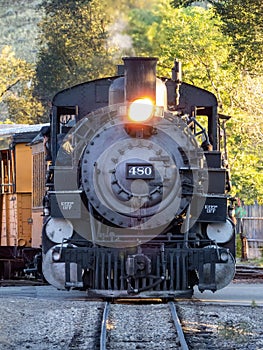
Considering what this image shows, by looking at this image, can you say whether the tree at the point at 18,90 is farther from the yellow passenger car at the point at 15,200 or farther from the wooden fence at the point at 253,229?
the yellow passenger car at the point at 15,200

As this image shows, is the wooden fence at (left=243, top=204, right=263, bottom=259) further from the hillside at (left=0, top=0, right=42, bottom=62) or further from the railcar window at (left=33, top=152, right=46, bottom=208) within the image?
the railcar window at (left=33, top=152, right=46, bottom=208)

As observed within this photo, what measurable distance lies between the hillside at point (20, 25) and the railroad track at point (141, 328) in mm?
23861

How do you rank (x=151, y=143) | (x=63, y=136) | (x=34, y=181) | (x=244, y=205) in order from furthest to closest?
(x=244, y=205)
(x=34, y=181)
(x=63, y=136)
(x=151, y=143)

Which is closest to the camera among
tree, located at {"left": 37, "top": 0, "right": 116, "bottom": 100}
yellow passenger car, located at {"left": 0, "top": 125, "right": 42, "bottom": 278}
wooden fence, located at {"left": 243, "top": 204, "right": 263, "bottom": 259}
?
yellow passenger car, located at {"left": 0, "top": 125, "right": 42, "bottom": 278}

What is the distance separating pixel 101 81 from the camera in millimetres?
13055

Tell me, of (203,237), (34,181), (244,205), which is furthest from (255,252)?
(203,237)

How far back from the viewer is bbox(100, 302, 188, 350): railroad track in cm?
874

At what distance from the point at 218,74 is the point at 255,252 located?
6568 millimetres

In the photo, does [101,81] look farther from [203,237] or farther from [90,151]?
[203,237]

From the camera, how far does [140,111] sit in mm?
12008

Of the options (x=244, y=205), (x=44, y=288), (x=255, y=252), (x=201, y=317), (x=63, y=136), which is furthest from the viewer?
(x=244, y=205)

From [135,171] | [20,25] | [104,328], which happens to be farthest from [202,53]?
[104,328]

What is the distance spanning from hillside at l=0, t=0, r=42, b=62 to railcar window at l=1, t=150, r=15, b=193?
14.7 metres

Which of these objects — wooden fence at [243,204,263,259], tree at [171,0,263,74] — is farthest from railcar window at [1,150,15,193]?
wooden fence at [243,204,263,259]
